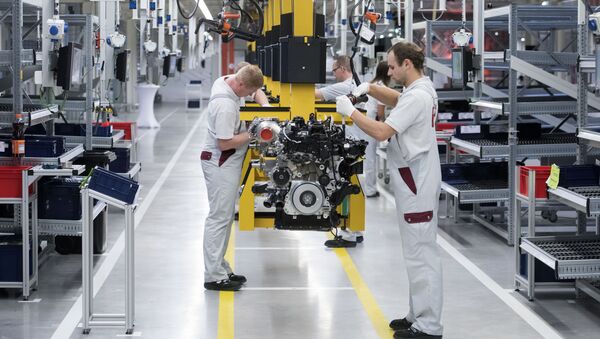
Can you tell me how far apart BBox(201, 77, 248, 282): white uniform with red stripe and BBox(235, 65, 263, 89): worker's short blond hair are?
0.50 feet

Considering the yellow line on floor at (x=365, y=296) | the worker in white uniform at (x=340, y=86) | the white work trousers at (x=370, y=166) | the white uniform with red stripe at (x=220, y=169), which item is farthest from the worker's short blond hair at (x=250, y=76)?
the white work trousers at (x=370, y=166)

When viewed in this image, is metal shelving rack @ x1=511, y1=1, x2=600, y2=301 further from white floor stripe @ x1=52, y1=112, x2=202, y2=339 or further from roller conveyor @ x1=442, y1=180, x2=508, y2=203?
white floor stripe @ x1=52, y1=112, x2=202, y2=339

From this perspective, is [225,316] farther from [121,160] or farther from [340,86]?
[121,160]

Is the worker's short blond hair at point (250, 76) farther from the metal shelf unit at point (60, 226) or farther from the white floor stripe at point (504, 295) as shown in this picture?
the white floor stripe at point (504, 295)

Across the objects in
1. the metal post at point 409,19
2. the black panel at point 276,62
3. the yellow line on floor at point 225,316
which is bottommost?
the yellow line on floor at point 225,316

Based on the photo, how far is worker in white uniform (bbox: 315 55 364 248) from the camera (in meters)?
9.52

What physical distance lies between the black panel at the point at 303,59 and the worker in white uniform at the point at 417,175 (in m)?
1.53

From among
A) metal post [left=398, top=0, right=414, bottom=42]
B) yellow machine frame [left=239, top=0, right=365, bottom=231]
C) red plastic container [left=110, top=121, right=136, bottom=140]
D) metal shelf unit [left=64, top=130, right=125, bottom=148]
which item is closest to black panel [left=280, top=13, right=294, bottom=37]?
yellow machine frame [left=239, top=0, right=365, bottom=231]

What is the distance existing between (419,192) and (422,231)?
25 centimetres

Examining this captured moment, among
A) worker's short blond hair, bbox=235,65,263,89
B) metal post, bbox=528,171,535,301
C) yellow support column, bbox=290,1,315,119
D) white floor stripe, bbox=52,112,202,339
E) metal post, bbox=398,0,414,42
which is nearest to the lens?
white floor stripe, bbox=52,112,202,339

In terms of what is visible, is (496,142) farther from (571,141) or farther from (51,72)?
(51,72)

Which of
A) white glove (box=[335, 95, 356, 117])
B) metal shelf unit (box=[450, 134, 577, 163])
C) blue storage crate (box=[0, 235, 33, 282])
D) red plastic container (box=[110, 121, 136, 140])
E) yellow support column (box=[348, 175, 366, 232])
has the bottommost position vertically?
blue storage crate (box=[0, 235, 33, 282])

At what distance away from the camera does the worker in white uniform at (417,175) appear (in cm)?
592

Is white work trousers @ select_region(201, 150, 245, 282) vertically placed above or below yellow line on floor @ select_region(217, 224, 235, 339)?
above
